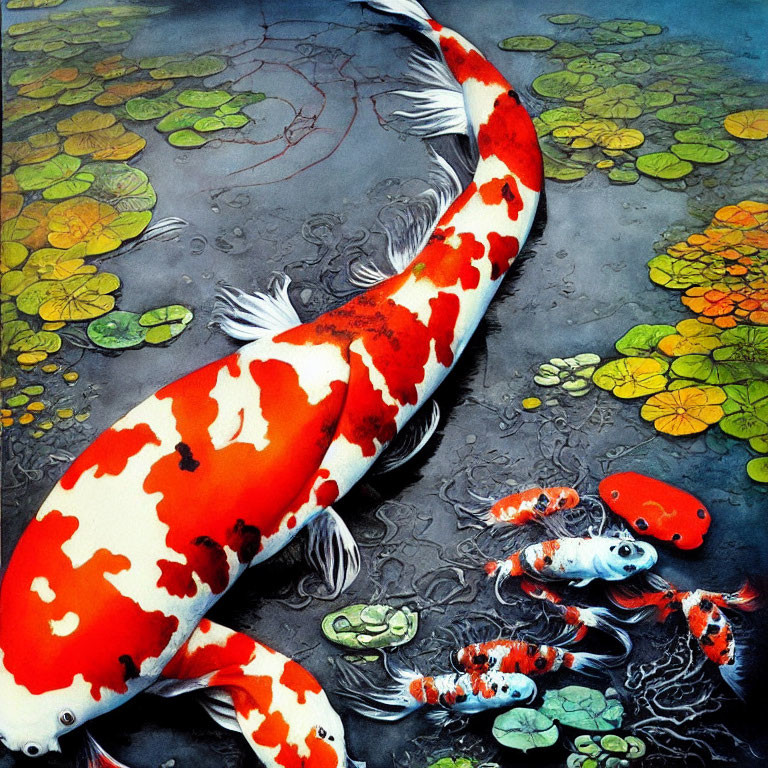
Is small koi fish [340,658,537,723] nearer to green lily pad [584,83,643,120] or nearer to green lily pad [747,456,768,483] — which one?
green lily pad [747,456,768,483]

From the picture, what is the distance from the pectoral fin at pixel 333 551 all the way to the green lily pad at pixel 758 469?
63 cm

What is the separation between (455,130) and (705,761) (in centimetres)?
120

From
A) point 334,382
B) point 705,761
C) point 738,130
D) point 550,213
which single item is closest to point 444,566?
point 334,382

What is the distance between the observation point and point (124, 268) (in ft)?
6.31

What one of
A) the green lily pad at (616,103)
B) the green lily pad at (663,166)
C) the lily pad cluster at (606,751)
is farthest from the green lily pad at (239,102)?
the lily pad cluster at (606,751)

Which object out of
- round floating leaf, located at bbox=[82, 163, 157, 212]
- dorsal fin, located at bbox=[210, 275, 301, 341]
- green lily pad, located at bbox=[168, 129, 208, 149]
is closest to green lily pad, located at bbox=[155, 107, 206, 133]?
green lily pad, located at bbox=[168, 129, 208, 149]

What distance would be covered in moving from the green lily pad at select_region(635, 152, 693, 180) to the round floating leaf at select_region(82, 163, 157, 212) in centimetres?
93

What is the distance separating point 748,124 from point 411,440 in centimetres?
99

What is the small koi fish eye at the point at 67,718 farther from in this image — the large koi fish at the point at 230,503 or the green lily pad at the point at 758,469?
the green lily pad at the point at 758,469

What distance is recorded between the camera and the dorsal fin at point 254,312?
1.80 metres

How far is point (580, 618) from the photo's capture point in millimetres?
1597

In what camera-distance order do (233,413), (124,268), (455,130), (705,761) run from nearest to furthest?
(705,761)
(233,413)
(124,268)
(455,130)

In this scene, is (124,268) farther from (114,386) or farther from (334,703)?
(334,703)

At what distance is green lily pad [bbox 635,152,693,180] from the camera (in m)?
2.05
